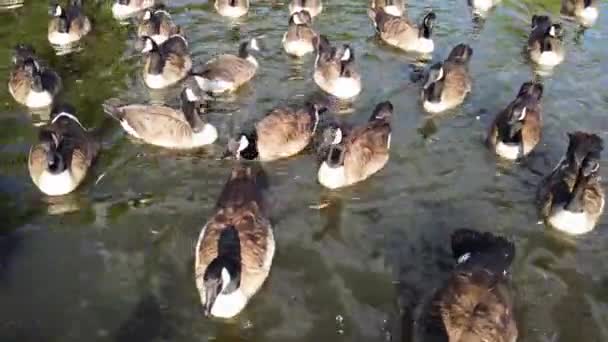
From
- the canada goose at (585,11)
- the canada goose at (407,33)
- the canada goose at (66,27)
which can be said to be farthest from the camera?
the canada goose at (585,11)

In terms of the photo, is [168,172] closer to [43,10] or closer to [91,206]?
[91,206]

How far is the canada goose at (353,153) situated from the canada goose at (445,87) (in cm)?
172

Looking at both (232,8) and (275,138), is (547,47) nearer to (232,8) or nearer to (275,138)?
(275,138)

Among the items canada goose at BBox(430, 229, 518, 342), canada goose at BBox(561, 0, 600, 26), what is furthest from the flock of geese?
canada goose at BBox(561, 0, 600, 26)

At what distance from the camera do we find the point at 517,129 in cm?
1166

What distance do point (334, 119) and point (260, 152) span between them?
2.22 m

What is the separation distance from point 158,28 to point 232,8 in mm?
2171

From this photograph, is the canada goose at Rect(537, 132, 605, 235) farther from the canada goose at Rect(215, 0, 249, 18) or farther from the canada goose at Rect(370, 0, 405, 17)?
the canada goose at Rect(215, 0, 249, 18)

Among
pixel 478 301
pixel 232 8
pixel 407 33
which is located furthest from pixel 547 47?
pixel 478 301

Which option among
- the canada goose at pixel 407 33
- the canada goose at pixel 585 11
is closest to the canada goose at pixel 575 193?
the canada goose at pixel 407 33

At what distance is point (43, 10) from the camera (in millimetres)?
17781

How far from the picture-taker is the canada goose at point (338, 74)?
532 inches

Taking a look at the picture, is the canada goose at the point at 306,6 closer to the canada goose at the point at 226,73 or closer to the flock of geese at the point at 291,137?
the flock of geese at the point at 291,137

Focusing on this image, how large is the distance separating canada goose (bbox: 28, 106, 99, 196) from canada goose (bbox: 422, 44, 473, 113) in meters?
6.48
